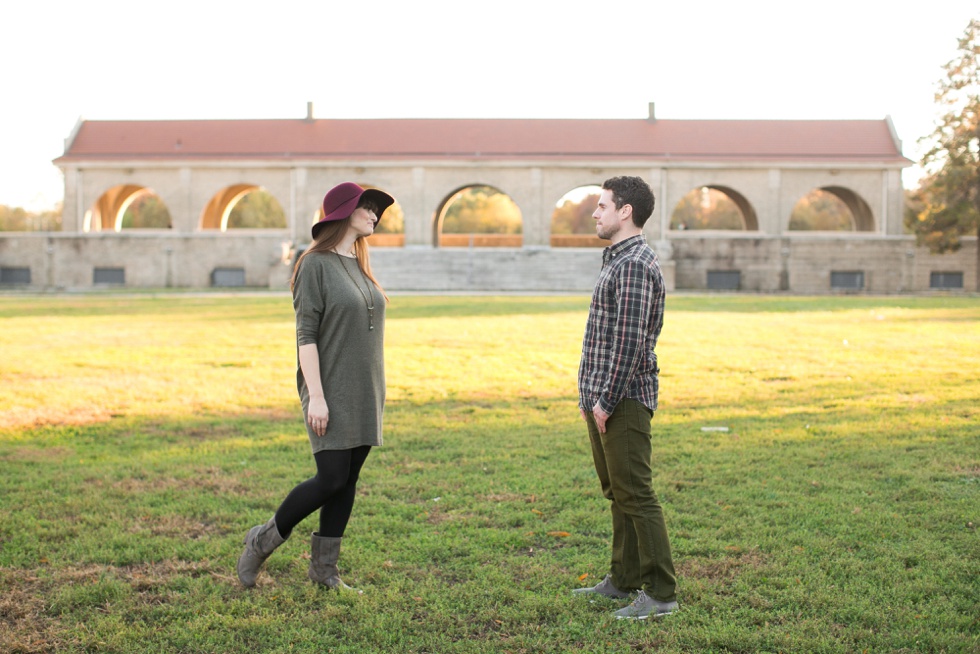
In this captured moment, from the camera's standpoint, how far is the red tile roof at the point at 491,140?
128 ft

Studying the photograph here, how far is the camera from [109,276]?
38.8 metres

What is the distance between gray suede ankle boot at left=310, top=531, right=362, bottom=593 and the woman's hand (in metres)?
0.61

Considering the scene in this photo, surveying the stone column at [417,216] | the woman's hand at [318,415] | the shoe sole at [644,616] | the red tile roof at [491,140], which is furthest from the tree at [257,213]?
the shoe sole at [644,616]

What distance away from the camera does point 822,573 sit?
446 cm

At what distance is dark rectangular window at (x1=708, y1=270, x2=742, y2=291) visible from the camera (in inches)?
1485

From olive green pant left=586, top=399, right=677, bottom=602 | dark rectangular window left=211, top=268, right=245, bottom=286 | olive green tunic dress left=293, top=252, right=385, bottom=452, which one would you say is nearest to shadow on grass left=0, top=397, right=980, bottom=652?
olive green pant left=586, top=399, right=677, bottom=602

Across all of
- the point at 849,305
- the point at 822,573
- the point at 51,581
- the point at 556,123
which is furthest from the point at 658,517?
the point at 556,123

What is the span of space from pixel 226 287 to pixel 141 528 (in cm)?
3421

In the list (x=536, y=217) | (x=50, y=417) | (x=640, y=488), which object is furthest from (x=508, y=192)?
(x=640, y=488)

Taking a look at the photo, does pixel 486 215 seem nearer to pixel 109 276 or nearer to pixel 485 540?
pixel 109 276

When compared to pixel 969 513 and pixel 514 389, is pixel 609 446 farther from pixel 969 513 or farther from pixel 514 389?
pixel 514 389

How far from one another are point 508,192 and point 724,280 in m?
10.2

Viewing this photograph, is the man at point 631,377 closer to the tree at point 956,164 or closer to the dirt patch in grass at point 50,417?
the dirt patch in grass at point 50,417

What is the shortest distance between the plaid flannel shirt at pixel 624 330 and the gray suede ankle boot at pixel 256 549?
5.38 ft
